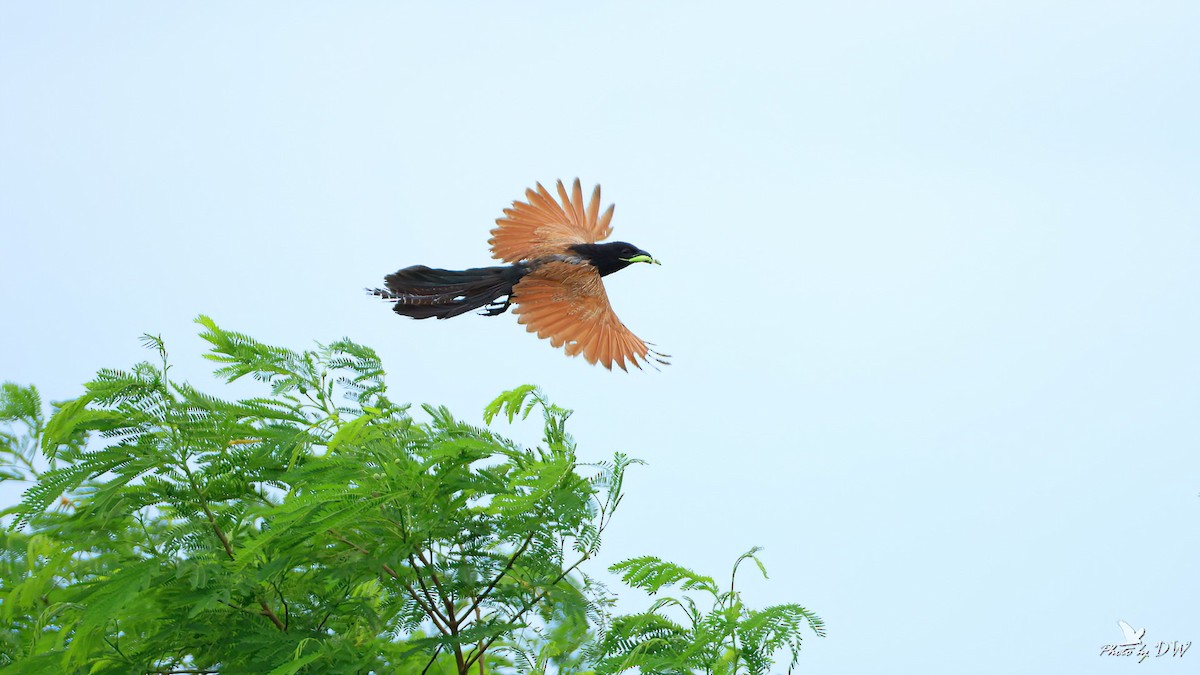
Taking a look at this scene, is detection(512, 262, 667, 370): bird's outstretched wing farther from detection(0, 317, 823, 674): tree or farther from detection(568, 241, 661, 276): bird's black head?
detection(0, 317, 823, 674): tree

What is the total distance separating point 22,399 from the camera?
6.36 m

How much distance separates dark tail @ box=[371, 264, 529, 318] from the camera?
23.1ft

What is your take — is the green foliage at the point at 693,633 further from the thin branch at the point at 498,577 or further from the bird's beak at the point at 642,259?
the bird's beak at the point at 642,259

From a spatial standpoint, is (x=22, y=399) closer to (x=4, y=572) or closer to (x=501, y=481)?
(x=4, y=572)

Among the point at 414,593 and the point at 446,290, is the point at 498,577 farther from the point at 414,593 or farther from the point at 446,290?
the point at 446,290

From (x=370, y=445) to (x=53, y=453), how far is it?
1.37m

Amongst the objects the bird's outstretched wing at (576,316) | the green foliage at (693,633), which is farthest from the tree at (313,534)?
the bird's outstretched wing at (576,316)

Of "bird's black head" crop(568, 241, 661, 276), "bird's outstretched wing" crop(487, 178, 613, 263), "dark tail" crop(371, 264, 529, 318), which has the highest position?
"bird's outstretched wing" crop(487, 178, 613, 263)

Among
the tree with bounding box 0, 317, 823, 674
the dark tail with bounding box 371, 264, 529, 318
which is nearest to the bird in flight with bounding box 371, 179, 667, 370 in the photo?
the dark tail with bounding box 371, 264, 529, 318

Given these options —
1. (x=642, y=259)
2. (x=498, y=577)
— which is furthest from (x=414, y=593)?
(x=642, y=259)

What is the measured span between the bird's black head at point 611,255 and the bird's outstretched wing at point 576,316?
271 millimetres

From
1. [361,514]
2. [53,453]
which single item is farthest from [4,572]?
[361,514]

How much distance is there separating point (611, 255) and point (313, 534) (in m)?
3.57

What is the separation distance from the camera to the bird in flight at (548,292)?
281 inches
